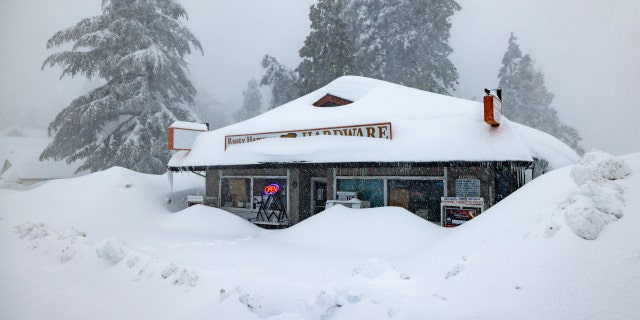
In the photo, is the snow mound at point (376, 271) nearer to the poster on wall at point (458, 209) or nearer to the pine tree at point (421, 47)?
the poster on wall at point (458, 209)

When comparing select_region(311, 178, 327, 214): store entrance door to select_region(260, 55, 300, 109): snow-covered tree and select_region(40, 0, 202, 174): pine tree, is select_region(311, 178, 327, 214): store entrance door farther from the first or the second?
select_region(260, 55, 300, 109): snow-covered tree

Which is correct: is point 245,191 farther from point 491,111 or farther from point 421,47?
point 421,47

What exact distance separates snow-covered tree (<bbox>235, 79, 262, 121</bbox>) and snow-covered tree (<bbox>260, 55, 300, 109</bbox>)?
28.7 m

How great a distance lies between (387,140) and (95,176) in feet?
45.1

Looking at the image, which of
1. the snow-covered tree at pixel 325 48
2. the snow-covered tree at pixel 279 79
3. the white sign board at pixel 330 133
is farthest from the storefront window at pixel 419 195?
the snow-covered tree at pixel 279 79

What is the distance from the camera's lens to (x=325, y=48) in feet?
89.3

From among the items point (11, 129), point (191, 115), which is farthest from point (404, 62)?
point (11, 129)

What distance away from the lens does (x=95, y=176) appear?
16266 millimetres

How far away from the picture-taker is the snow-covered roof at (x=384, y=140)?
9797mm

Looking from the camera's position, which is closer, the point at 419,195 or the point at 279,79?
the point at 419,195

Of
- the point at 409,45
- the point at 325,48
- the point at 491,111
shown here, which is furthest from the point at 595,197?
the point at 409,45

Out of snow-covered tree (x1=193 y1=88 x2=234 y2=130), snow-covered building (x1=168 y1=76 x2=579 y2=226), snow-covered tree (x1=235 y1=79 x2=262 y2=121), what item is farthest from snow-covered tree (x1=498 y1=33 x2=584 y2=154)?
snow-covered tree (x1=193 y1=88 x2=234 y2=130)

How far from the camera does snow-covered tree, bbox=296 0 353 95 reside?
26766 mm

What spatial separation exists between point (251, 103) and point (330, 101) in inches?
1922
